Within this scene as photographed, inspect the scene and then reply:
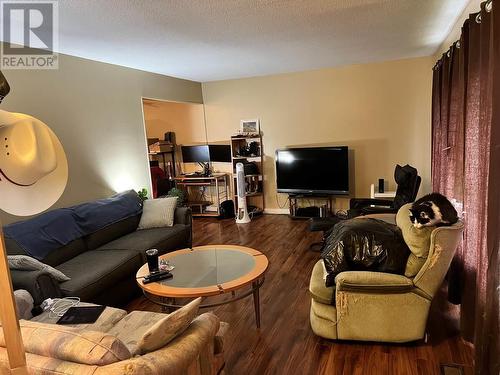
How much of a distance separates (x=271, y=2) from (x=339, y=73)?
3194mm

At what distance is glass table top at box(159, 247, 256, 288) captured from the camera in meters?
2.38

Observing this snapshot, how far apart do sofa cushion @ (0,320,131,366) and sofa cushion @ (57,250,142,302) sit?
1209 mm

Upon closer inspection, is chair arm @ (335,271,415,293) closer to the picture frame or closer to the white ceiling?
the white ceiling

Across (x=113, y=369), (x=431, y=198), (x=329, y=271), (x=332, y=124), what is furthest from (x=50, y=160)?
(x=332, y=124)

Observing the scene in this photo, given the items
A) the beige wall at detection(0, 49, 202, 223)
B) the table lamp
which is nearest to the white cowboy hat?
the table lamp

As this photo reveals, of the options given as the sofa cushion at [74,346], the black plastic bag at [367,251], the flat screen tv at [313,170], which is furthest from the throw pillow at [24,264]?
the flat screen tv at [313,170]

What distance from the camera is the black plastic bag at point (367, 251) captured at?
2.19 meters

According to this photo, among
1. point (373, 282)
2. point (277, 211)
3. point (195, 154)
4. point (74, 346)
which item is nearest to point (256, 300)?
point (373, 282)

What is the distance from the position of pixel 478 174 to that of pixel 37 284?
285cm

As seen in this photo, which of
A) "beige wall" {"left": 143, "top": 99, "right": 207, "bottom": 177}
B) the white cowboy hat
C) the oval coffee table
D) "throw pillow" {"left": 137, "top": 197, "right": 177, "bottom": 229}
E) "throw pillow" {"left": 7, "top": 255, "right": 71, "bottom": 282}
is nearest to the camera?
the white cowboy hat

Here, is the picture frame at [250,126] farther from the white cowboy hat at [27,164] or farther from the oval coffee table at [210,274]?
the white cowboy hat at [27,164]

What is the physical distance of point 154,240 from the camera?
3.42 meters

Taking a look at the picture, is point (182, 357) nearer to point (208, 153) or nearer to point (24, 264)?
point (24, 264)

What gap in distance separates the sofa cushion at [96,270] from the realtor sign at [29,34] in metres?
1.88
